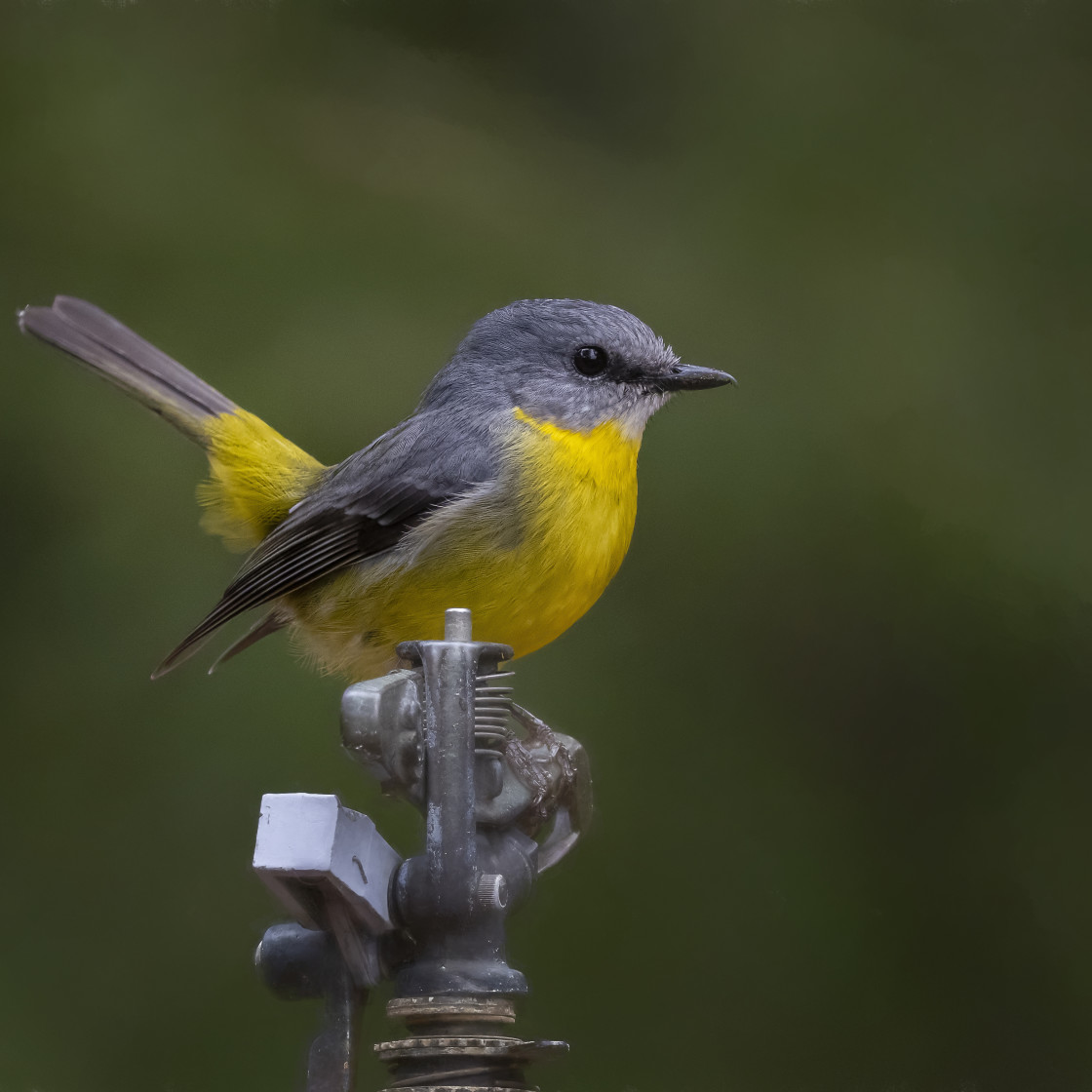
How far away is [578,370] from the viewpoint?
6.40 feet

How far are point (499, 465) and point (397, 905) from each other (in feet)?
2.67

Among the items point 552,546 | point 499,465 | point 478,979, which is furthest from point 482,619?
point 478,979

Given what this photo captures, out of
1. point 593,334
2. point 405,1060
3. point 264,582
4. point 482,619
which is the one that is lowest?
point 405,1060

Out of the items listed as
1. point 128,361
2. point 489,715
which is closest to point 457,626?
point 489,715

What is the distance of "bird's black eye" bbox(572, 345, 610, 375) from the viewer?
194 centimetres

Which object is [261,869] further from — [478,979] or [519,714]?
[519,714]

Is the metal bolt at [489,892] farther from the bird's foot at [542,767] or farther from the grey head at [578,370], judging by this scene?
the grey head at [578,370]

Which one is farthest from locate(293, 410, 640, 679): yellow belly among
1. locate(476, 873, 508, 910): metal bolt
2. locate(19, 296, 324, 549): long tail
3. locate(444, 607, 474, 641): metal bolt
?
locate(476, 873, 508, 910): metal bolt

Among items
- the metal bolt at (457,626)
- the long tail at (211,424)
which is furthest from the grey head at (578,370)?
the metal bolt at (457,626)

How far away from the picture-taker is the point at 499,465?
6.05 ft

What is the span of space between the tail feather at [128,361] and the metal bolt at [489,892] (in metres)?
1.28

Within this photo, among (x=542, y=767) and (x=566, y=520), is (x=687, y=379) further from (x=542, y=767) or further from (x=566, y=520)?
(x=542, y=767)

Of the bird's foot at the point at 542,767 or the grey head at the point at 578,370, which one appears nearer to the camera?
the bird's foot at the point at 542,767

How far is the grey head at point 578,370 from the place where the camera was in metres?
1.92
